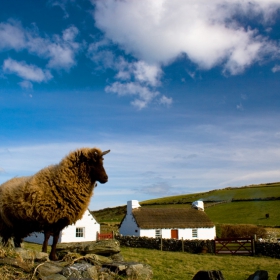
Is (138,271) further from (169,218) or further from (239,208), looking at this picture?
(239,208)

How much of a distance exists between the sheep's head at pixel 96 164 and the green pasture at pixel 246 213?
53.0 metres

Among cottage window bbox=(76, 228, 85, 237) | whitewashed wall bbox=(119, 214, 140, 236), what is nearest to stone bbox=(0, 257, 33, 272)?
cottage window bbox=(76, 228, 85, 237)

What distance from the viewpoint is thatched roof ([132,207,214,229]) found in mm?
41469

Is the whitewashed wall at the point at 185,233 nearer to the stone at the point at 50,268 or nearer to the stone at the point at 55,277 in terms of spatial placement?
the stone at the point at 50,268

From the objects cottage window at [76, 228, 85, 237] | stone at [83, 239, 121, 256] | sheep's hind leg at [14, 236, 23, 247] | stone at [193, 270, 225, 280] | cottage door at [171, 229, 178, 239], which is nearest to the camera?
stone at [193, 270, 225, 280]

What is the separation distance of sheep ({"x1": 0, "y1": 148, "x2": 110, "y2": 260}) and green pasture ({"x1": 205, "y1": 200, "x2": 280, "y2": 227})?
2089 inches

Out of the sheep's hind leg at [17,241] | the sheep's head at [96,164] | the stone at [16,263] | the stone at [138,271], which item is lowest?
the stone at [138,271]

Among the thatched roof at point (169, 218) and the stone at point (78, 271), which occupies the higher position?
the thatched roof at point (169, 218)

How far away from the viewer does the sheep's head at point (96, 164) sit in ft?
34.7

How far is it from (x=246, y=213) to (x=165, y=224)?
3233 centimetres

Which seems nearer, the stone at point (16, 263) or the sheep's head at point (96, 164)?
the stone at point (16, 263)

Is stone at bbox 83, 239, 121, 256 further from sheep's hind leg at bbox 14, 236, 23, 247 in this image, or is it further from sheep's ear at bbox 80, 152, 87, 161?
sheep's ear at bbox 80, 152, 87, 161

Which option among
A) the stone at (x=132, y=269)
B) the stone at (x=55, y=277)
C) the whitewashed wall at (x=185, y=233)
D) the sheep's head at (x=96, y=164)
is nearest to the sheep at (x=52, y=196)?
the sheep's head at (x=96, y=164)

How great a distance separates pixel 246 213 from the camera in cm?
6838
